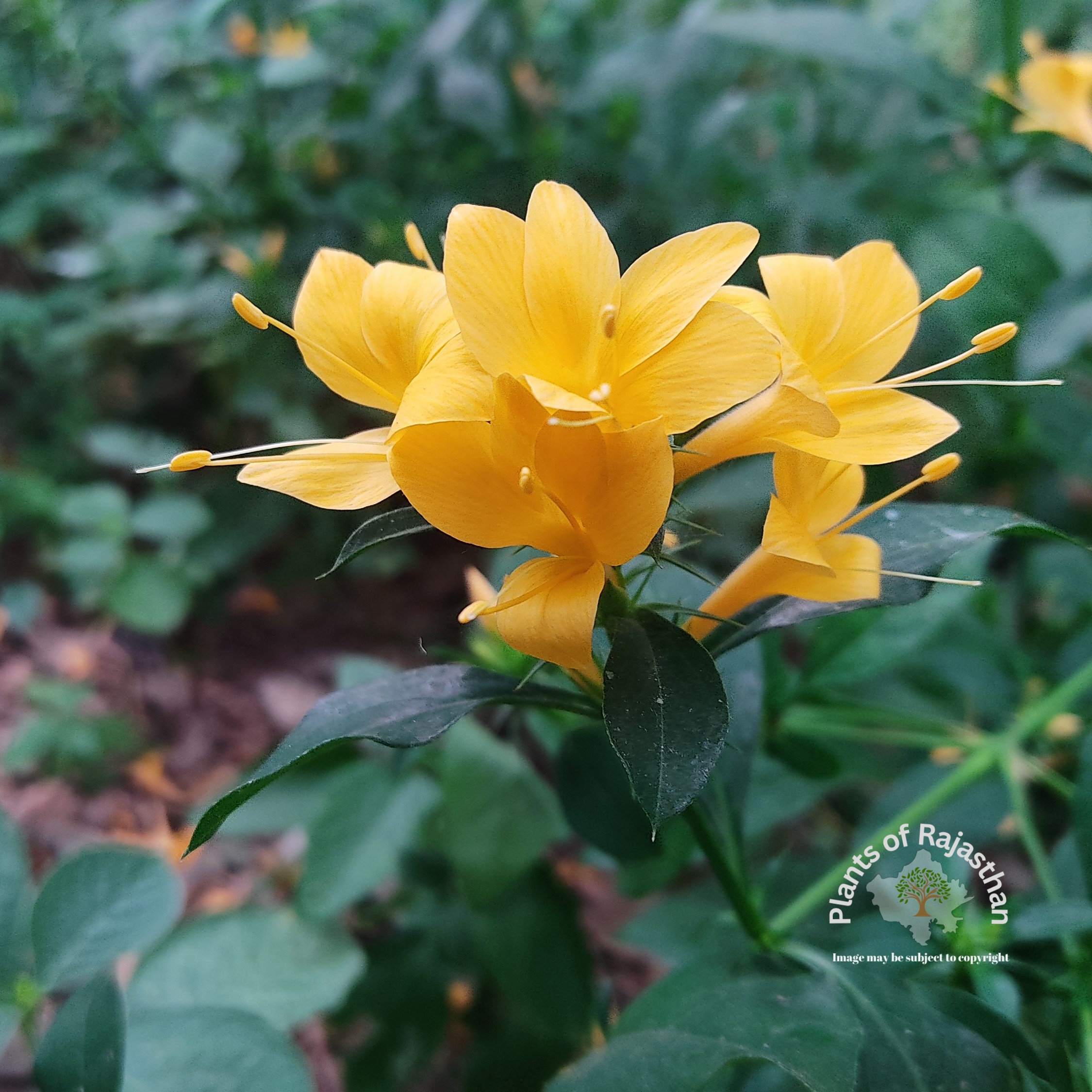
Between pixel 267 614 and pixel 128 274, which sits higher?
pixel 128 274

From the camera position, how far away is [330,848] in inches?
30.3

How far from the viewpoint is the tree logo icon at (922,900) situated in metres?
0.55

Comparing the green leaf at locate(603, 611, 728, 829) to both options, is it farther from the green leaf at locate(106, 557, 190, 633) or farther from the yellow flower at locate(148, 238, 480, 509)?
the green leaf at locate(106, 557, 190, 633)

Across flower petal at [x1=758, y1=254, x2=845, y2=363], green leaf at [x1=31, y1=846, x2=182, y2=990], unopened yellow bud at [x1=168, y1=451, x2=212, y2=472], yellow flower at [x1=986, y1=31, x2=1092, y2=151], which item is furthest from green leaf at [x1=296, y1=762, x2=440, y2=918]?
yellow flower at [x1=986, y1=31, x2=1092, y2=151]

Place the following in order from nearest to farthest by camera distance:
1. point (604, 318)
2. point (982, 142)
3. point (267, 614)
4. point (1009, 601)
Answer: point (604, 318), point (982, 142), point (1009, 601), point (267, 614)

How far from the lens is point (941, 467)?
39 centimetres

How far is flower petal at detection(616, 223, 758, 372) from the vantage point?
36 centimetres

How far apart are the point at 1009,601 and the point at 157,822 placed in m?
1.29

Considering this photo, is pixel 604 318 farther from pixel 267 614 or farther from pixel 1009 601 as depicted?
pixel 267 614

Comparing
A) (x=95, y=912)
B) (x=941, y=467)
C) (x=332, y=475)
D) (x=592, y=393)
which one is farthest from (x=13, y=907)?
(x=941, y=467)

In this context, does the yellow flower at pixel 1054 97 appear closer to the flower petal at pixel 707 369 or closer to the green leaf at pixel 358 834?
the flower petal at pixel 707 369

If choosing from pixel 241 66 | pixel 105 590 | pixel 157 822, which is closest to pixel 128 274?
pixel 241 66

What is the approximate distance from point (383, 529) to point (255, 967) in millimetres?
514

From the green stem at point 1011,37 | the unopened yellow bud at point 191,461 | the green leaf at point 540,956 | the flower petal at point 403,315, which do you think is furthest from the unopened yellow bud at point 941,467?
the green stem at point 1011,37
